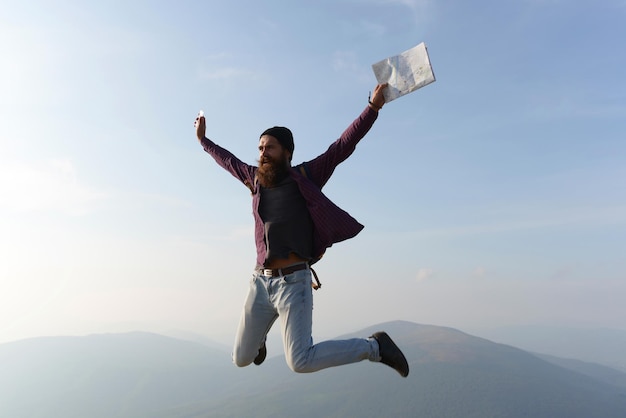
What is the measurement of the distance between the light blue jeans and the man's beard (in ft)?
3.86

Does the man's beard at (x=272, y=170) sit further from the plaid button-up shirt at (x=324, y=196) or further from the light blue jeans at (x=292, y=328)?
the light blue jeans at (x=292, y=328)

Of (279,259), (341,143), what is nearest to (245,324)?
(279,259)

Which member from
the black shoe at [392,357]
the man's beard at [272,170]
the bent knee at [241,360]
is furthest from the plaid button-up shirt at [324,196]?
the black shoe at [392,357]

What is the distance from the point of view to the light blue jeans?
18.6 feet

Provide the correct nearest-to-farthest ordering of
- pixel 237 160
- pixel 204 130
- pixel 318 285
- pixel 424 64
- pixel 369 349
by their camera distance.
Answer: pixel 424 64, pixel 369 349, pixel 318 285, pixel 237 160, pixel 204 130

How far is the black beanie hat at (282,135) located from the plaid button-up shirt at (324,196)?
0.97 feet

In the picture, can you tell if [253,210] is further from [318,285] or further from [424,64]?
[424,64]

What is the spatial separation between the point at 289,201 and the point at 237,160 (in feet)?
4.22

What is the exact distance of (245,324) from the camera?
615 centimetres

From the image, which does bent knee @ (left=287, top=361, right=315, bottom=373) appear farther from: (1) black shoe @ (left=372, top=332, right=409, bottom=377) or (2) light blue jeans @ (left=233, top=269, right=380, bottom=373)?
(1) black shoe @ (left=372, top=332, right=409, bottom=377)

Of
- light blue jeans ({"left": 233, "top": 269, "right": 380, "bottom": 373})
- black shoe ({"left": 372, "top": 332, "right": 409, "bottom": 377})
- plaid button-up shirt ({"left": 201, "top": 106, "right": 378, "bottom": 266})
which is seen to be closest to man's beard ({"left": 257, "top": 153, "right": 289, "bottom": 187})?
plaid button-up shirt ({"left": 201, "top": 106, "right": 378, "bottom": 266})

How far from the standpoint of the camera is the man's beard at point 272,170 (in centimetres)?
603

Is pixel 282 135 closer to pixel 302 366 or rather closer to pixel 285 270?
pixel 285 270

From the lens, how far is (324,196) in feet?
19.4
